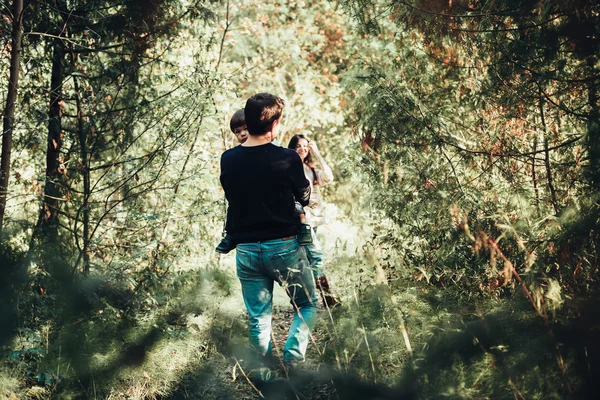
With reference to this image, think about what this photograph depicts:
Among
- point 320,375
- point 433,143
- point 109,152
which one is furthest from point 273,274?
point 109,152

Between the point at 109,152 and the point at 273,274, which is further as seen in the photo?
the point at 109,152

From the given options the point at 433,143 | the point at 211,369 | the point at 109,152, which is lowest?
the point at 211,369

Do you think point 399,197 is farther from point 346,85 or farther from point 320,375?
point 320,375

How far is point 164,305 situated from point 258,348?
5.19 feet

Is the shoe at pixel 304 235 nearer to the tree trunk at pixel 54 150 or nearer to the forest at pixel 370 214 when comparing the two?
the forest at pixel 370 214

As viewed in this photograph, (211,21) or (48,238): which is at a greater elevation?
(211,21)

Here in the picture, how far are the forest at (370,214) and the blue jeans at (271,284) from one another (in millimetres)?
237

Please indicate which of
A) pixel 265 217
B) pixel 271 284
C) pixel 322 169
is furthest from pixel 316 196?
pixel 265 217

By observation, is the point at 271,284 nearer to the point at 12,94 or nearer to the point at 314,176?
the point at 314,176

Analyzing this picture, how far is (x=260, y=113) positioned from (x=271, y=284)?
45.0 inches

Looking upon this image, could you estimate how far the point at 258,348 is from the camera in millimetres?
3666

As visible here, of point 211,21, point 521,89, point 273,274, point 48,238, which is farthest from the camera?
point 211,21

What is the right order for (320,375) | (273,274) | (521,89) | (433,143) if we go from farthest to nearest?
(433,143) < (521,89) < (273,274) < (320,375)

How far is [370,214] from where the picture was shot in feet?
19.3
